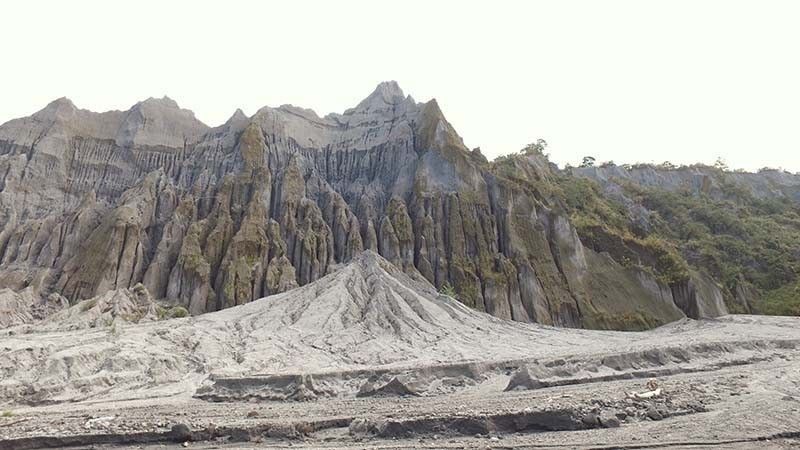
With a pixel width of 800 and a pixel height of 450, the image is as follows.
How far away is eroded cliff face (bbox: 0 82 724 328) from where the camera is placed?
37906mm

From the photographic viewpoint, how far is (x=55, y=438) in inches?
387

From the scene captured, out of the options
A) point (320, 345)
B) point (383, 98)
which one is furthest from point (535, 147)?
point (320, 345)

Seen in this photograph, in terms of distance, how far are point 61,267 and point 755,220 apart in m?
68.0

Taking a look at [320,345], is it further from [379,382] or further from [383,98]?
[383,98]

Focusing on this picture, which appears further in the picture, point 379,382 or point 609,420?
point 379,382

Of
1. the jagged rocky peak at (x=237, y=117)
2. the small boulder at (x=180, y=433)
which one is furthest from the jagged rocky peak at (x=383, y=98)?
the small boulder at (x=180, y=433)

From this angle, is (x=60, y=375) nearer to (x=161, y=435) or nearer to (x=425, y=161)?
(x=161, y=435)

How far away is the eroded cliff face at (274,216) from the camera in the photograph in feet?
124

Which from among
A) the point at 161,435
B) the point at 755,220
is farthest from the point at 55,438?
the point at 755,220

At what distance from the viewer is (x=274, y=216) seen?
146ft

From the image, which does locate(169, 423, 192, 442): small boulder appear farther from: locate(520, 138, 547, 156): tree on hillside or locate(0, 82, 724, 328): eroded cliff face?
locate(520, 138, 547, 156): tree on hillside

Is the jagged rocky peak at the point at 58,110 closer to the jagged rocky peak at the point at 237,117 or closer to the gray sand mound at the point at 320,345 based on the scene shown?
the jagged rocky peak at the point at 237,117

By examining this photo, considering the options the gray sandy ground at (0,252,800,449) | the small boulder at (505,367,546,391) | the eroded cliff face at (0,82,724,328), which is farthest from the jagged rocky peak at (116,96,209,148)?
the small boulder at (505,367,546,391)

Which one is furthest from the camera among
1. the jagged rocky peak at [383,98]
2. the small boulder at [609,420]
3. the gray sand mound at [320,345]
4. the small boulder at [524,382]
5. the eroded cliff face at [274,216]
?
the jagged rocky peak at [383,98]
